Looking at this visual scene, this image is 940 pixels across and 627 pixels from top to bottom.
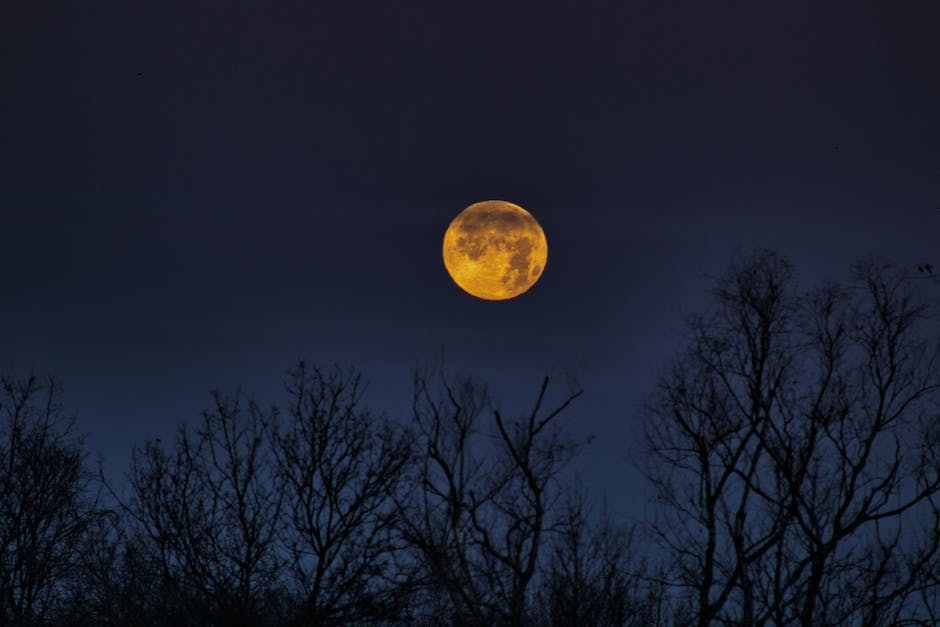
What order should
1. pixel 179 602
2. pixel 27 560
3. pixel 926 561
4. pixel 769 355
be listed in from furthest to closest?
1. pixel 27 560
2. pixel 769 355
3. pixel 926 561
4. pixel 179 602

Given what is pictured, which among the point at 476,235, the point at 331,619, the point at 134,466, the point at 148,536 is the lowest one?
the point at 331,619

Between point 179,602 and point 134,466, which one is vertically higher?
point 134,466

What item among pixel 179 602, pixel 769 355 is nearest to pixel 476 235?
pixel 769 355

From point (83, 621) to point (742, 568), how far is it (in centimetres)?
1309

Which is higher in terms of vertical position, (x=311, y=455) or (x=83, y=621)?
Result: (x=311, y=455)

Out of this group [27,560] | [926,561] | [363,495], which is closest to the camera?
[363,495]

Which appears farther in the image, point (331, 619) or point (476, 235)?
point (476, 235)

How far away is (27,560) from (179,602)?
976cm

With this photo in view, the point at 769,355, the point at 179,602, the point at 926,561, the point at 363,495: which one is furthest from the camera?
the point at 769,355

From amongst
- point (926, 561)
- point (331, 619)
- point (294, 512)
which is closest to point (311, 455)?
point (294, 512)

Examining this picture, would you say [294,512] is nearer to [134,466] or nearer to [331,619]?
[331,619]

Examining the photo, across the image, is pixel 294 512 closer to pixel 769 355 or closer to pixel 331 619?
pixel 331 619

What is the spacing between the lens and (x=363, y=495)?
1931 cm

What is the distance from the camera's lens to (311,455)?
19875mm
